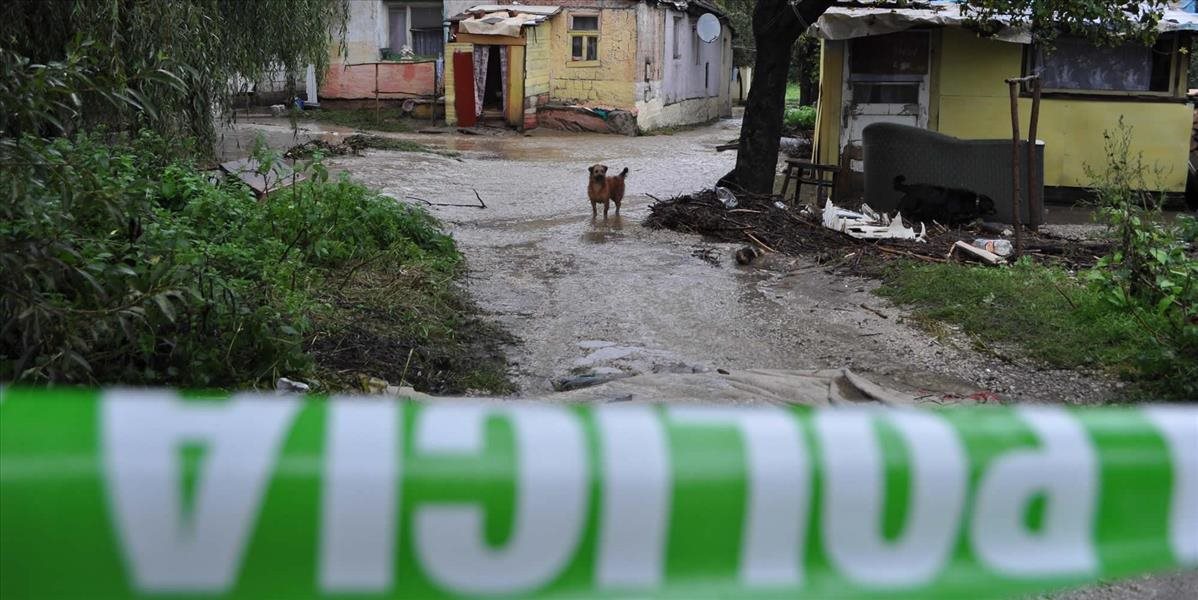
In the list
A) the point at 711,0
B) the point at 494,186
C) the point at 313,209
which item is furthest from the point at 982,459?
the point at 711,0

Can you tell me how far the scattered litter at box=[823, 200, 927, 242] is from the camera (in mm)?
12234

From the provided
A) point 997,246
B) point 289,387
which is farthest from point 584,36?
point 289,387

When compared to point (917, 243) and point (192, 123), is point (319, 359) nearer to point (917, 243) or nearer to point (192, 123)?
point (192, 123)

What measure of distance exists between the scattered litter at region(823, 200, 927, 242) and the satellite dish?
20726 mm

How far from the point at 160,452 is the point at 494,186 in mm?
16066

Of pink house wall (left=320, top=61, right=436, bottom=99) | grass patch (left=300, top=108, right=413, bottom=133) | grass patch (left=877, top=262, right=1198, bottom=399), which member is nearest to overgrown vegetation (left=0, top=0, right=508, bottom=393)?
grass patch (left=877, top=262, right=1198, bottom=399)

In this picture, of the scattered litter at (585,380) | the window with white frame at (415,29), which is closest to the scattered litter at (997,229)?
the scattered litter at (585,380)

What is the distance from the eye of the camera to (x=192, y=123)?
11.7m

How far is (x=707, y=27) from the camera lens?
33281 millimetres

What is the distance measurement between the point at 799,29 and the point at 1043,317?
658cm

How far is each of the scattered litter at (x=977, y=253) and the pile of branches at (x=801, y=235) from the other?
12cm

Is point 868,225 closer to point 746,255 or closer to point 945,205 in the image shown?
point 945,205

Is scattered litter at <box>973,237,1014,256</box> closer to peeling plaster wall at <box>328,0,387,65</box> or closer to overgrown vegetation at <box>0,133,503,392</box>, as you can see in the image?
overgrown vegetation at <box>0,133,503,392</box>

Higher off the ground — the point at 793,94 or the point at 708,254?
the point at 793,94
